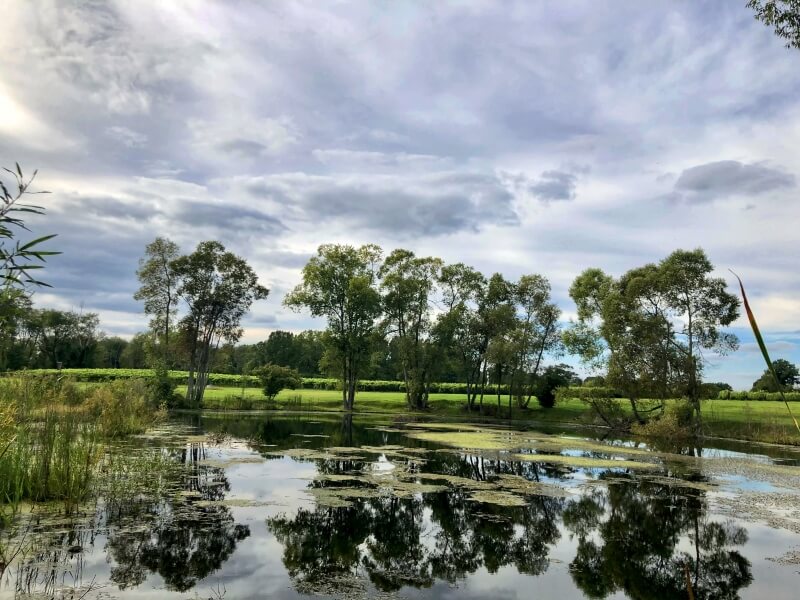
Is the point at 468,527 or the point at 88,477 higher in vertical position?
the point at 88,477

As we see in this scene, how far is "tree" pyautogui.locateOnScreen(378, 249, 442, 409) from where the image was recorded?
54.1 metres

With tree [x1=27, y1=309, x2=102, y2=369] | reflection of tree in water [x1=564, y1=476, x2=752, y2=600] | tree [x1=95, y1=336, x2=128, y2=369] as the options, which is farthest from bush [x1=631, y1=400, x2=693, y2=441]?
tree [x1=95, y1=336, x2=128, y2=369]

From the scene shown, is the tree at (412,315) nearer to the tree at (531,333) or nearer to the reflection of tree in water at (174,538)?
the tree at (531,333)

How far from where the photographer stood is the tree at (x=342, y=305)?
52000mm

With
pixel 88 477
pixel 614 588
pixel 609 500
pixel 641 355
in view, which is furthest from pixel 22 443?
pixel 641 355

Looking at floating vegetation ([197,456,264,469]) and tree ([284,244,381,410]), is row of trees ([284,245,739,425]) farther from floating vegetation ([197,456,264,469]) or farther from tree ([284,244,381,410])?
floating vegetation ([197,456,264,469])

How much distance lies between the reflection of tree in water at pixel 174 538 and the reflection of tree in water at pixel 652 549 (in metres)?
6.11

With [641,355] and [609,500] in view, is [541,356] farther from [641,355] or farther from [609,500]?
[609,500]

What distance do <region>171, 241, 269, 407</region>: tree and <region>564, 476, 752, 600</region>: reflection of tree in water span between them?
4135cm

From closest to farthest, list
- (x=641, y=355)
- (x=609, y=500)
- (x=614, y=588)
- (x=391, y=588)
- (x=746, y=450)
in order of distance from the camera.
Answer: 1. (x=391, y=588)
2. (x=614, y=588)
3. (x=609, y=500)
4. (x=746, y=450)
5. (x=641, y=355)

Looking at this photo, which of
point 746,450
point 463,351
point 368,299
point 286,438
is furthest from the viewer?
point 463,351

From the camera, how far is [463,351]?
181 feet

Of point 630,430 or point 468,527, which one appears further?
point 630,430

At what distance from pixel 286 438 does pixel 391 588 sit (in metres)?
19.4
